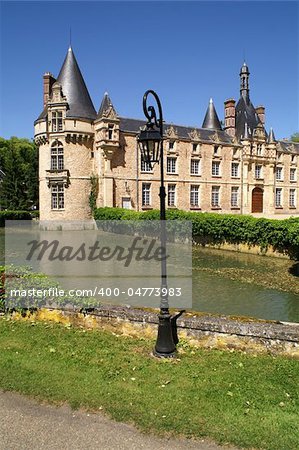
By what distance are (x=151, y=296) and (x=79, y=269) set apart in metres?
4.47

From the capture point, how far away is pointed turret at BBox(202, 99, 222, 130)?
Result: 41531 mm

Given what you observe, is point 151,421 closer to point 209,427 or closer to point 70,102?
point 209,427

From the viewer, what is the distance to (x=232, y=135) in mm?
40531

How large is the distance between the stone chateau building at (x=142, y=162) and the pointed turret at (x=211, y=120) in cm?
11

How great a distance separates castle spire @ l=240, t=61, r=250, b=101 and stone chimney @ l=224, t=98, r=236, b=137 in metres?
3.29

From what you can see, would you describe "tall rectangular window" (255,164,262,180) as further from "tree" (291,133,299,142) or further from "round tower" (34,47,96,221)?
"tree" (291,133,299,142)

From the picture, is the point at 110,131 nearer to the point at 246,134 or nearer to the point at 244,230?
the point at 244,230

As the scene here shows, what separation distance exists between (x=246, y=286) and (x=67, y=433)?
869cm

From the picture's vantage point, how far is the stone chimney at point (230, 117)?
40.1 meters

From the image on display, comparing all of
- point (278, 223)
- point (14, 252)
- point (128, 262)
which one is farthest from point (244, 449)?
point (14, 252)

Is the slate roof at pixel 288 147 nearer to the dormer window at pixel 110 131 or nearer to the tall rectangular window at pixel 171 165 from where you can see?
the tall rectangular window at pixel 171 165

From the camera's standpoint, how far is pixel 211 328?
5.80 metres

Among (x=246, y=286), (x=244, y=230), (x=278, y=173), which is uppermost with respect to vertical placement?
(x=278, y=173)

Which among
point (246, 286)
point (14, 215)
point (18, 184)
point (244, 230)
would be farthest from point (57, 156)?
point (246, 286)
